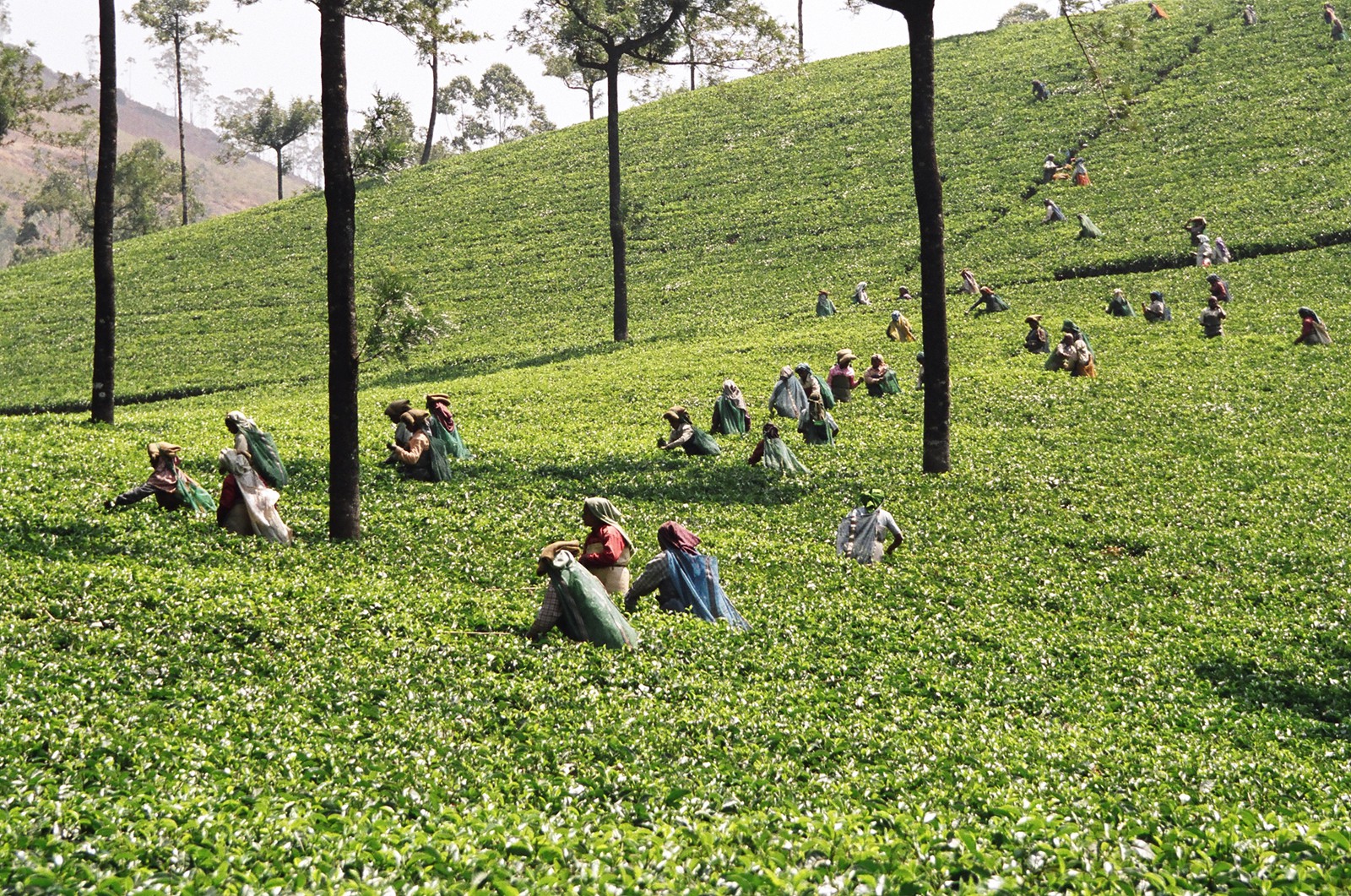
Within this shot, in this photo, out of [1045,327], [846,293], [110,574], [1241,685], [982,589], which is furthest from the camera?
[846,293]

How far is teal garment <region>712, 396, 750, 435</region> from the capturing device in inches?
1024

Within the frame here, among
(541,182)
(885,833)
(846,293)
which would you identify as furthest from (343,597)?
(541,182)

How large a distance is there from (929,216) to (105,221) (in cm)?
1940

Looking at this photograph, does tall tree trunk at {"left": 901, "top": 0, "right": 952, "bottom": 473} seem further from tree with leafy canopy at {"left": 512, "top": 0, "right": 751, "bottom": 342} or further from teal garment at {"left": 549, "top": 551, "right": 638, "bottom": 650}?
tree with leafy canopy at {"left": 512, "top": 0, "right": 751, "bottom": 342}

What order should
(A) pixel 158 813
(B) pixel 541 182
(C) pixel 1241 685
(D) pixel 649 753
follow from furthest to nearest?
(B) pixel 541 182 → (C) pixel 1241 685 → (D) pixel 649 753 → (A) pixel 158 813

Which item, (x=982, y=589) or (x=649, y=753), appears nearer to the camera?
(x=649, y=753)

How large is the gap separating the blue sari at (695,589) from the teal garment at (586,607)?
59.9 inches

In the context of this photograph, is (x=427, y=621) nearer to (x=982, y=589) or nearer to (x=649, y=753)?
(x=649, y=753)

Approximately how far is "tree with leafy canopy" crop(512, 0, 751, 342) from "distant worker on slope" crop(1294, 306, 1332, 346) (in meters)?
22.0

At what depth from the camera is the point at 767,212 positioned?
192ft

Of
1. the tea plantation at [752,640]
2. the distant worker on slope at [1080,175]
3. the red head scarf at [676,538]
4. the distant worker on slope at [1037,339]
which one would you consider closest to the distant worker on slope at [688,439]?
the tea plantation at [752,640]

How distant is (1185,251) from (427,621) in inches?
1508

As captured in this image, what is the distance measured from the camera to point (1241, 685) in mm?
12523

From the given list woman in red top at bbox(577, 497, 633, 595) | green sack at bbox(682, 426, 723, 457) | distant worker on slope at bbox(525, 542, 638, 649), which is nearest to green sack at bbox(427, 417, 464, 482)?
green sack at bbox(682, 426, 723, 457)
